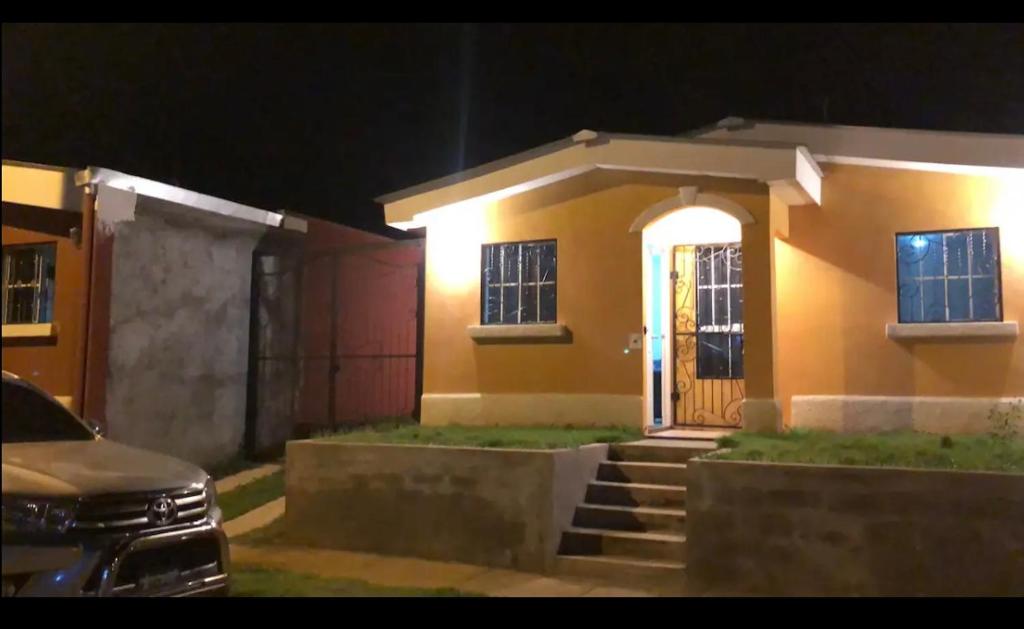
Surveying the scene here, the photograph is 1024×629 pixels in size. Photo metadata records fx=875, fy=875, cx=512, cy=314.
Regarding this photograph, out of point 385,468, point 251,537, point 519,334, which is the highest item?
point 519,334

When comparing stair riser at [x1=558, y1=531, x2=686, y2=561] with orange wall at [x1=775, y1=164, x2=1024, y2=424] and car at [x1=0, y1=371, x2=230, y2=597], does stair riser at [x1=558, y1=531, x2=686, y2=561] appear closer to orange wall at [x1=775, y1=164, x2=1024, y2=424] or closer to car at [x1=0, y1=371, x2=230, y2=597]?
orange wall at [x1=775, y1=164, x2=1024, y2=424]

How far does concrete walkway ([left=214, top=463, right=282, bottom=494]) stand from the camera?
11016 millimetres

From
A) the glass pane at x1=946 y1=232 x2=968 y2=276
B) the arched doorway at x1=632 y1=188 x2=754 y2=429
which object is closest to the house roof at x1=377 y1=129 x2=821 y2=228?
the arched doorway at x1=632 y1=188 x2=754 y2=429

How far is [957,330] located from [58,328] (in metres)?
10.1

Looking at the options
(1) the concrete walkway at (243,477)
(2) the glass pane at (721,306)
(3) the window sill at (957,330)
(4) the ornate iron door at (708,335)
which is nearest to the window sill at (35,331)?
(1) the concrete walkway at (243,477)

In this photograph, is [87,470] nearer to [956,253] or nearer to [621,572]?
[621,572]

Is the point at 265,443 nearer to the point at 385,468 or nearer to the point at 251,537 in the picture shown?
the point at 251,537

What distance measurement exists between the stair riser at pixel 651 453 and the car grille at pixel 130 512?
14.8ft

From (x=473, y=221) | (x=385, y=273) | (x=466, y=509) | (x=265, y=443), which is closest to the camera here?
(x=466, y=509)

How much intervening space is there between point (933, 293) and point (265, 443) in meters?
8.89

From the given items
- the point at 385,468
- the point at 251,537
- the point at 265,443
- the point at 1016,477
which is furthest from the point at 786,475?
the point at 265,443

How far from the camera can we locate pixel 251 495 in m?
10.4

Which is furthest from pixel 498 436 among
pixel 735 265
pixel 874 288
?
pixel 874 288

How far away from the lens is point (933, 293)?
377 inches
